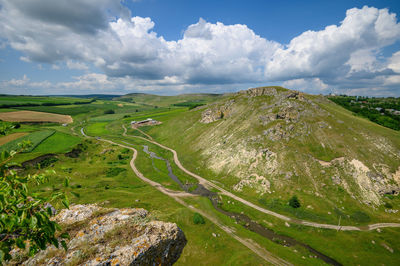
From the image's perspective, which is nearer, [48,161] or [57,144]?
[48,161]

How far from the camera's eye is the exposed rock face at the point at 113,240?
17.7 metres

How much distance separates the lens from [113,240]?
20.9m

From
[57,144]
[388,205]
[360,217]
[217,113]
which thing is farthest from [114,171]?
[388,205]

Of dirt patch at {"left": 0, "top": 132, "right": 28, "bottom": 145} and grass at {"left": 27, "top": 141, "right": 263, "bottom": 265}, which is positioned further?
dirt patch at {"left": 0, "top": 132, "right": 28, "bottom": 145}

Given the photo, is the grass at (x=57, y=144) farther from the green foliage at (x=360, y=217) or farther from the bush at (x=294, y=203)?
the green foliage at (x=360, y=217)

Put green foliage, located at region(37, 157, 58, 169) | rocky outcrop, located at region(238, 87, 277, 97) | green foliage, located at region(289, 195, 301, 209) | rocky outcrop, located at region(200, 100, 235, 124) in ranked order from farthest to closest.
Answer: rocky outcrop, located at region(200, 100, 235, 124) → rocky outcrop, located at region(238, 87, 277, 97) → green foliage, located at region(37, 157, 58, 169) → green foliage, located at region(289, 195, 301, 209)

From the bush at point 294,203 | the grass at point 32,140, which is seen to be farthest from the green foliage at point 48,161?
the bush at point 294,203

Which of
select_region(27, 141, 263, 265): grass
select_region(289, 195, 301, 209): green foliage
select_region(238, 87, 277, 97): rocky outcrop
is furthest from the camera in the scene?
select_region(238, 87, 277, 97): rocky outcrop

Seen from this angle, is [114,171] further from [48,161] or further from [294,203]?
[294,203]

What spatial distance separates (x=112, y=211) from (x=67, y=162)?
75681mm

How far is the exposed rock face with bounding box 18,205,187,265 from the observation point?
1769cm

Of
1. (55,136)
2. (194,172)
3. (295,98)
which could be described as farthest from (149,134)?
(295,98)

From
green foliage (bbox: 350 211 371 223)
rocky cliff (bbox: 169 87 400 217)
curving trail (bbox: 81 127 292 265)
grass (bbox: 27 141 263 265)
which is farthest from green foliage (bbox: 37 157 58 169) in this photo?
green foliage (bbox: 350 211 371 223)

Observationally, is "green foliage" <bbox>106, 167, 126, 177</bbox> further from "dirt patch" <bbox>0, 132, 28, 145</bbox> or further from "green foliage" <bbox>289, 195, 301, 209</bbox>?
"green foliage" <bbox>289, 195, 301, 209</bbox>
